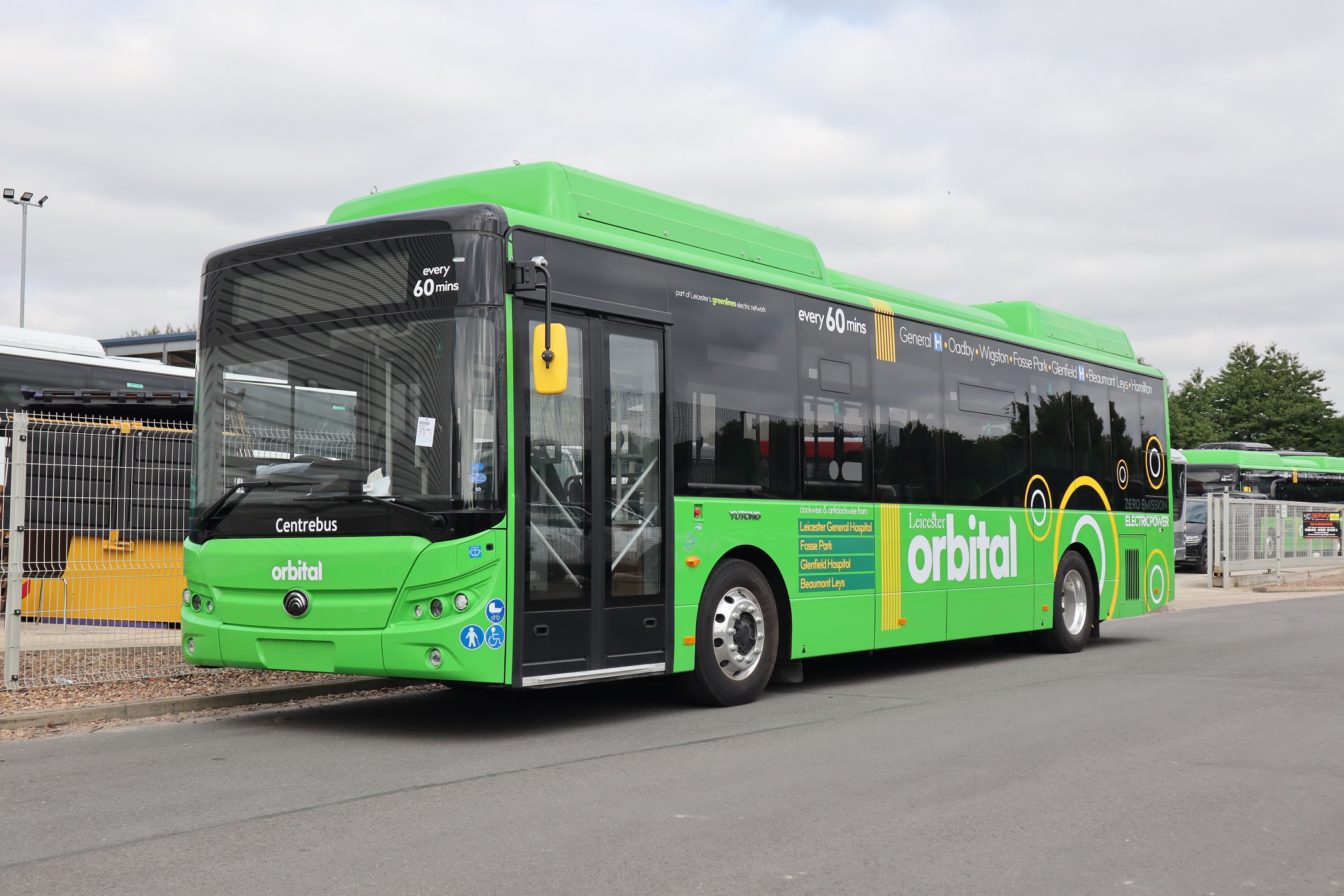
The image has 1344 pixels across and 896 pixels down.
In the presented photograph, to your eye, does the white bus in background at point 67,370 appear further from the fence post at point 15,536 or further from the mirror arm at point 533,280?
the mirror arm at point 533,280

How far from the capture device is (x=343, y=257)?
863 cm

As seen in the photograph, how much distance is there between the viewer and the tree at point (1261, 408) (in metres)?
72.4

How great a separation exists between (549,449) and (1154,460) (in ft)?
35.3

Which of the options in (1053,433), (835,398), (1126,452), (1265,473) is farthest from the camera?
(1265,473)

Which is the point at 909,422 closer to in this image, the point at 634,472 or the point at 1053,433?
the point at 1053,433

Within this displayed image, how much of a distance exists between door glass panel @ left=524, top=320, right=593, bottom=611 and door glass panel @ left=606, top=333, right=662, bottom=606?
0.82 ft

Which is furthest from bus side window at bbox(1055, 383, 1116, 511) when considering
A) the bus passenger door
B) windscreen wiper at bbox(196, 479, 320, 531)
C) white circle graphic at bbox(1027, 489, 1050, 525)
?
windscreen wiper at bbox(196, 479, 320, 531)

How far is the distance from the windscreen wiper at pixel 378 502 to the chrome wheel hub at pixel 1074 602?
28.9 feet

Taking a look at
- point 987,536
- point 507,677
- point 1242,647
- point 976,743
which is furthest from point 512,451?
point 1242,647

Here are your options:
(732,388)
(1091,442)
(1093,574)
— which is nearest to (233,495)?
(732,388)

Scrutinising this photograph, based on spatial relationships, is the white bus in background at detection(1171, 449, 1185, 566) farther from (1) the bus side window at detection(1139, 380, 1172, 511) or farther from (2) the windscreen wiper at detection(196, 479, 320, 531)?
(2) the windscreen wiper at detection(196, 479, 320, 531)

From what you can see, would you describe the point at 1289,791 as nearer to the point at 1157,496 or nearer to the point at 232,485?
the point at 232,485

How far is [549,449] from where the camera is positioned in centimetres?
844

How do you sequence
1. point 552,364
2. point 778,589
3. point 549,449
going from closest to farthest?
point 552,364 → point 549,449 → point 778,589
